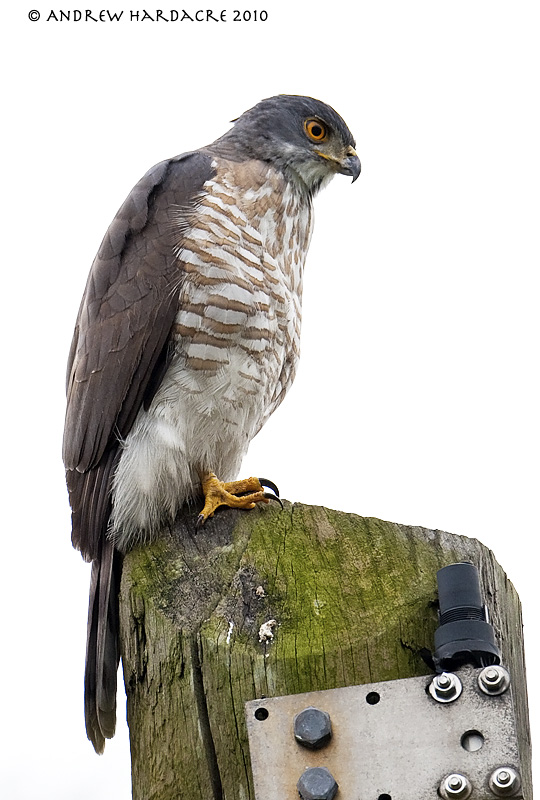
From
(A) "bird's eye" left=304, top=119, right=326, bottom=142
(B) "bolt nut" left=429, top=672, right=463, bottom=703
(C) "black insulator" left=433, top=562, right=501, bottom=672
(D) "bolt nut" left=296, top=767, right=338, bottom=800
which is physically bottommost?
(D) "bolt nut" left=296, top=767, right=338, bottom=800

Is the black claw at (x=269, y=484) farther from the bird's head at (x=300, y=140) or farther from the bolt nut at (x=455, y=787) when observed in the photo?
the bolt nut at (x=455, y=787)

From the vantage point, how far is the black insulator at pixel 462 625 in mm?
1883

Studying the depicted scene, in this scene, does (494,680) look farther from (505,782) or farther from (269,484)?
(269,484)

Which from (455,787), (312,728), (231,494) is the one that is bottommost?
(455,787)

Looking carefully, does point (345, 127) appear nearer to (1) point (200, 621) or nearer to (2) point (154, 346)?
(2) point (154, 346)

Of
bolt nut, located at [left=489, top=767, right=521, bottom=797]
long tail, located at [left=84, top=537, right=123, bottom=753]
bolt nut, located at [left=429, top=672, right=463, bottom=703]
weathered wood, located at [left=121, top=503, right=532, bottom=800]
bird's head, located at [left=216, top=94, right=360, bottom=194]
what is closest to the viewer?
bolt nut, located at [left=489, top=767, right=521, bottom=797]

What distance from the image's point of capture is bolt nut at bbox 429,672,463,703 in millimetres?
1808

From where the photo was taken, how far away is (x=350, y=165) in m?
4.58

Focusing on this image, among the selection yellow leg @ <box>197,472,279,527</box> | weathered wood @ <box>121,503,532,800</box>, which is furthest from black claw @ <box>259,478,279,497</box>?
weathered wood @ <box>121,503,532,800</box>

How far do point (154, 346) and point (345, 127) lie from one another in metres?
1.73

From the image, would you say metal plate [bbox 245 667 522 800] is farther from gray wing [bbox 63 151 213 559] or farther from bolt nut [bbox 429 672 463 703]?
gray wing [bbox 63 151 213 559]

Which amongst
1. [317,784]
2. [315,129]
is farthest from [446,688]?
[315,129]

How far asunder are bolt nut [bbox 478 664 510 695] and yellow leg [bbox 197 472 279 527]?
1346 millimetres

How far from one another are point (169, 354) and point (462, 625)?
6.56ft
